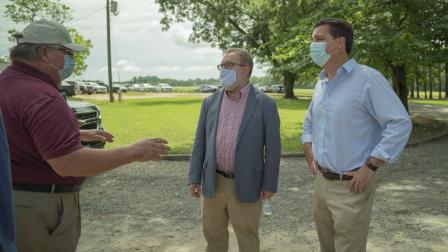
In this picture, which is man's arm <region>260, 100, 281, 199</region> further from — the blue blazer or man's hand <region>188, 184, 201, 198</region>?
man's hand <region>188, 184, 201, 198</region>

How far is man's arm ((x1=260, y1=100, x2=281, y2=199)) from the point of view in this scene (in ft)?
12.2

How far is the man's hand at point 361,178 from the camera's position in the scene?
3102 millimetres

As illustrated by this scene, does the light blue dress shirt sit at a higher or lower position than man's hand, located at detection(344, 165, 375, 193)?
higher

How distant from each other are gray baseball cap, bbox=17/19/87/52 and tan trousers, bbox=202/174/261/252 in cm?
173

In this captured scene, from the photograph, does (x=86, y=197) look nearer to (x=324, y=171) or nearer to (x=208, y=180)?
(x=208, y=180)

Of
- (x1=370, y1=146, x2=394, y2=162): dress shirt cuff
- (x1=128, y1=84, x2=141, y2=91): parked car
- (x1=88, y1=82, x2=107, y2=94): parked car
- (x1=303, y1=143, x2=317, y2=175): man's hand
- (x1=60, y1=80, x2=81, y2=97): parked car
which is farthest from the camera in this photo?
(x1=128, y1=84, x2=141, y2=91): parked car

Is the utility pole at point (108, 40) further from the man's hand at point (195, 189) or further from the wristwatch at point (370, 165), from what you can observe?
the wristwatch at point (370, 165)

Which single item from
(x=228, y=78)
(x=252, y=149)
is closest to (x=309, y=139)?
(x=252, y=149)

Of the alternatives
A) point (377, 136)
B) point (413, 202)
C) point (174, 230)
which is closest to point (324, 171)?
point (377, 136)

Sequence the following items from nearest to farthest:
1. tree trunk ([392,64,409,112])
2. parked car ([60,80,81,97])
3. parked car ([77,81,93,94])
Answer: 1. parked car ([60,80,81,97])
2. tree trunk ([392,64,409,112])
3. parked car ([77,81,93,94])

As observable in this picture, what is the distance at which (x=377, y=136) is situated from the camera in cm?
320

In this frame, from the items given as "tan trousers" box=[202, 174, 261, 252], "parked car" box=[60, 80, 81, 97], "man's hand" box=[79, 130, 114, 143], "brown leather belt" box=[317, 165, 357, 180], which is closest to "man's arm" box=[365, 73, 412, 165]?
"brown leather belt" box=[317, 165, 357, 180]

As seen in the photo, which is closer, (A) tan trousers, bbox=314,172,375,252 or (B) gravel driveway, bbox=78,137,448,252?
(A) tan trousers, bbox=314,172,375,252

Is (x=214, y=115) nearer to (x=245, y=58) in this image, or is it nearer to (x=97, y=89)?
(x=245, y=58)
